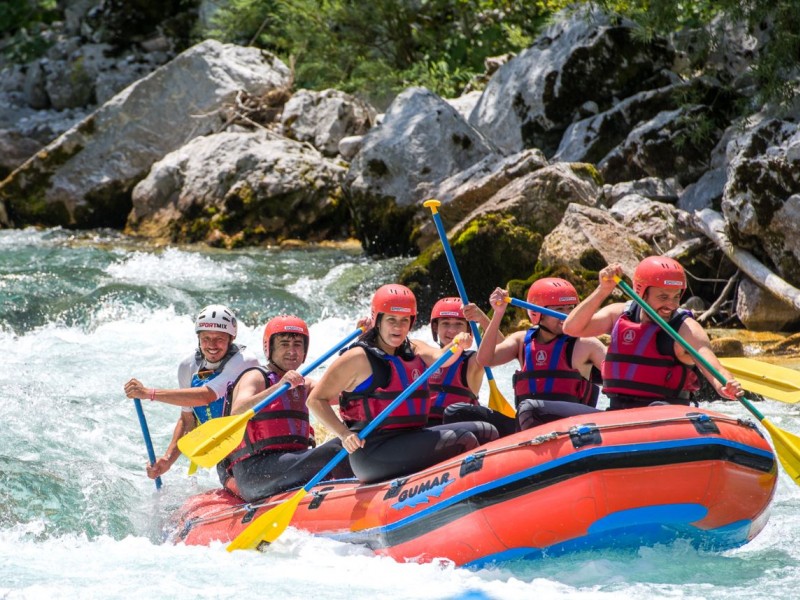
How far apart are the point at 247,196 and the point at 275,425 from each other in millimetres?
8934

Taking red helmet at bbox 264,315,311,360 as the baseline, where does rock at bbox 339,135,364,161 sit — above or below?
above

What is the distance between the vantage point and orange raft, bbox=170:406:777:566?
4.46 m

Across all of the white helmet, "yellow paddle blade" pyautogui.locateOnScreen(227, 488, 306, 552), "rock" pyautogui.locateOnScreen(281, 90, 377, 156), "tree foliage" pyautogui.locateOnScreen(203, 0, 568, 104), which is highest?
"tree foliage" pyautogui.locateOnScreen(203, 0, 568, 104)

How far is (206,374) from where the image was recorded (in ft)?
20.0

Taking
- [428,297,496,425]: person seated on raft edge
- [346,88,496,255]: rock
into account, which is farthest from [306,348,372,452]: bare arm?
[346,88,496,255]: rock

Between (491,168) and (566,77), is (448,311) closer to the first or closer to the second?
(491,168)

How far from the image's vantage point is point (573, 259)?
9.73 m

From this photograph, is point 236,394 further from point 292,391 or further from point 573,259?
point 573,259

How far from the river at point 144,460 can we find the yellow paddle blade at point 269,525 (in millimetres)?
71

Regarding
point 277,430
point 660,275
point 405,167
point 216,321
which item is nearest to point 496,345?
point 660,275

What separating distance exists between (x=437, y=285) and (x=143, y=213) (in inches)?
255

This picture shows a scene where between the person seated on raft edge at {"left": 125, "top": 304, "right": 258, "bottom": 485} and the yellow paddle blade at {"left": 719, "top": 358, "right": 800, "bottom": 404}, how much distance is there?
2.65m

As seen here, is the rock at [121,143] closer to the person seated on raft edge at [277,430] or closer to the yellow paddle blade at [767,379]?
the person seated on raft edge at [277,430]

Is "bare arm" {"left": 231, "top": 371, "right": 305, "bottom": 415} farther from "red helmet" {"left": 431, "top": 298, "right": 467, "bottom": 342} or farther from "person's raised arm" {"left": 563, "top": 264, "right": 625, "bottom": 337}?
"person's raised arm" {"left": 563, "top": 264, "right": 625, "bottom": 337}
